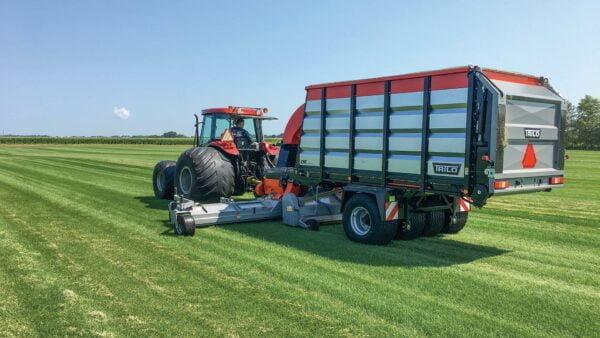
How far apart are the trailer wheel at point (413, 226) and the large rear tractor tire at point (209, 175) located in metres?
4.55

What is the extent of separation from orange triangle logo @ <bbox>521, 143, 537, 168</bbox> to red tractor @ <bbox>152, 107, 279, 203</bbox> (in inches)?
257

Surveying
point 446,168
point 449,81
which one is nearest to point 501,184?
point 446,168

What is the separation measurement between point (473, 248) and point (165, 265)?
5026 mm

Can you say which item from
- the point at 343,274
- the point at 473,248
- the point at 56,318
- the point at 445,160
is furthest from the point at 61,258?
the point at 473,248

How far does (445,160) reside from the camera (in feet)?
25.2

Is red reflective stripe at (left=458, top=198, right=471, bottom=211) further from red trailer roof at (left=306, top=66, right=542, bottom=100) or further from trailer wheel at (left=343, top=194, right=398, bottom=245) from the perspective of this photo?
red trailer roof at (left=306, top=66, right=542, bottom=100)

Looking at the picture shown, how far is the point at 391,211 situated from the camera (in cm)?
846

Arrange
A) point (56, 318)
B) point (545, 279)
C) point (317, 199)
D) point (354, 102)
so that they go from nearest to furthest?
point (56, 318) → point (545, 279) → point (354, 102) → point (317, 199)

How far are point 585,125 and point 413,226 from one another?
324ft

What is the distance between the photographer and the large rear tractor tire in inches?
457

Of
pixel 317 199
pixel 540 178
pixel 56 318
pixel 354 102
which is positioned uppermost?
pixel 354 102

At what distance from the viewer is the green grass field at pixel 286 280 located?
4953mm

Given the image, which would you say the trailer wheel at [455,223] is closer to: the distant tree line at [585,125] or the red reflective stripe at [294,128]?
the red reflective stripe at [294,128]

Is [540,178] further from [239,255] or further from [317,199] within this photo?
[239,255]
